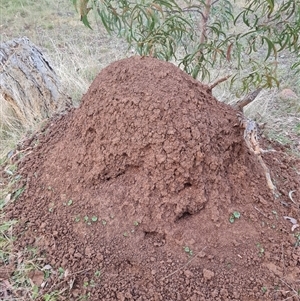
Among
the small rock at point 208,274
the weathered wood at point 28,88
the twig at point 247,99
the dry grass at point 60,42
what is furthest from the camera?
the dry grass at point 60,42

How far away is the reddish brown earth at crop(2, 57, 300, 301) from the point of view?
1.58 metres

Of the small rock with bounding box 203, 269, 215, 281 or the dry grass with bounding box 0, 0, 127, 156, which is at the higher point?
the dry grass with bounding box 0, 0, 127, 156

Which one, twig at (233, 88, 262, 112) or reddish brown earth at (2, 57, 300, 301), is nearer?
reddish brown earth at (2, 57, 300, 301)

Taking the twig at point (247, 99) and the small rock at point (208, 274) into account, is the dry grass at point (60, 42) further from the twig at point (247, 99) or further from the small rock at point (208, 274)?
the small rock at point (208, 274)

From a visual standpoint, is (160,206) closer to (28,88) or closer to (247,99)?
(247,99)

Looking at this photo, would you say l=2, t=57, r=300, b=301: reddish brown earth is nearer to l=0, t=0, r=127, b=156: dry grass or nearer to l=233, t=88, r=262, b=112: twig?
l=233, t=88, r=262, b=112: twig

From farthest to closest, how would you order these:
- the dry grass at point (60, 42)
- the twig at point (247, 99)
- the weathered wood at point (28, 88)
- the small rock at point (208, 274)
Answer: the dry grass at point (60, 42)
the weathered wood at point (28, 88)
the twig at point (247, 99)
the small rock at point (208, 274)

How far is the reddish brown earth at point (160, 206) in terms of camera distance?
158cm

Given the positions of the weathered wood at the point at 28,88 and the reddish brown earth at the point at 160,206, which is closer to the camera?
the reddish brown earth at the point at 160,206

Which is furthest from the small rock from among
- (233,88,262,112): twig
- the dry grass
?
the dry grass

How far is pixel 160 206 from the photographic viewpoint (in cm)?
170

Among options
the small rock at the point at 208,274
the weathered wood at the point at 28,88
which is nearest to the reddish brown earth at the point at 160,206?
the small rock at the point at 208,274

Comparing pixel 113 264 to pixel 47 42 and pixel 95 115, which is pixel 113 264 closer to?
pixel 95 115

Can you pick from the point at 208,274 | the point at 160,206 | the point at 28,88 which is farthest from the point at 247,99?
the point at 28,88
